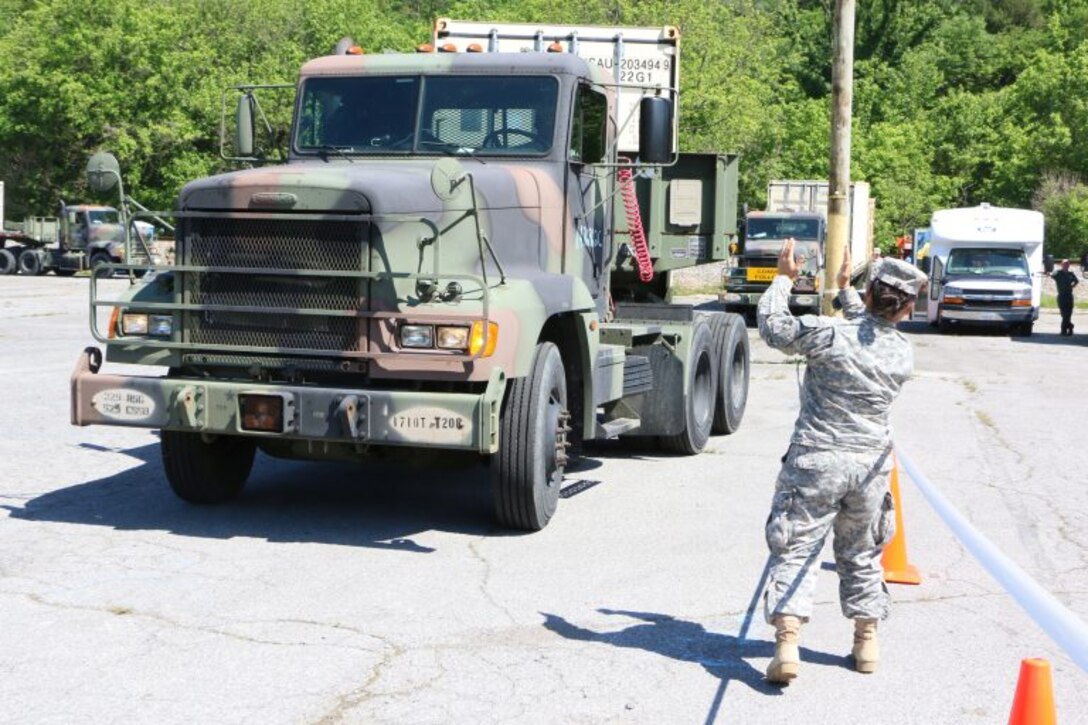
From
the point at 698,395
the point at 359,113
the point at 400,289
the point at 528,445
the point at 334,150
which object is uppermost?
the point at 359,113

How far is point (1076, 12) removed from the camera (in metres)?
67.7

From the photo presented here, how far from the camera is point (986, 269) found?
31.0m

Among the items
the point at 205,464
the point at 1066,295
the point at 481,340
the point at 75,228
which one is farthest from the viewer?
the point at 75,228

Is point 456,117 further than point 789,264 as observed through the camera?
Yes

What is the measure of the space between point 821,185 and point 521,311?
98.1 feet

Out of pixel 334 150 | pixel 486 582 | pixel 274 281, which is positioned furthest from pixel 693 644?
pixel 334 150

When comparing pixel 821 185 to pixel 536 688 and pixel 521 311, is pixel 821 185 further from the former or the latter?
pixel 536 688

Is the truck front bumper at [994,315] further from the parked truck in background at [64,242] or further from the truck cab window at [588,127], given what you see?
the parked truck in background at [64,242]

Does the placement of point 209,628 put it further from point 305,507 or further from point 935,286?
point 935,286

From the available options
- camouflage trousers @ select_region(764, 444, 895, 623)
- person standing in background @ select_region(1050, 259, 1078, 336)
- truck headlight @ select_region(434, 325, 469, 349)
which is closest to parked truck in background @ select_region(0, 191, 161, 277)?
person standing in background @ select_region(1050, 259, 1078, 336)

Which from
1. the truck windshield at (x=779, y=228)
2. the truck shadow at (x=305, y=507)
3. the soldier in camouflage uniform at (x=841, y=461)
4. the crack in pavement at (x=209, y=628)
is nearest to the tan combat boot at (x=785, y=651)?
the soldier in camouflage uniform at (x=841, y=461)

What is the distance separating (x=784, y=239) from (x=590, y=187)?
23037 mm

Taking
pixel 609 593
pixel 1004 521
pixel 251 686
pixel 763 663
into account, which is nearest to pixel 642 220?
pixel 1004 521

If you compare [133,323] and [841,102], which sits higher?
[841,102]
